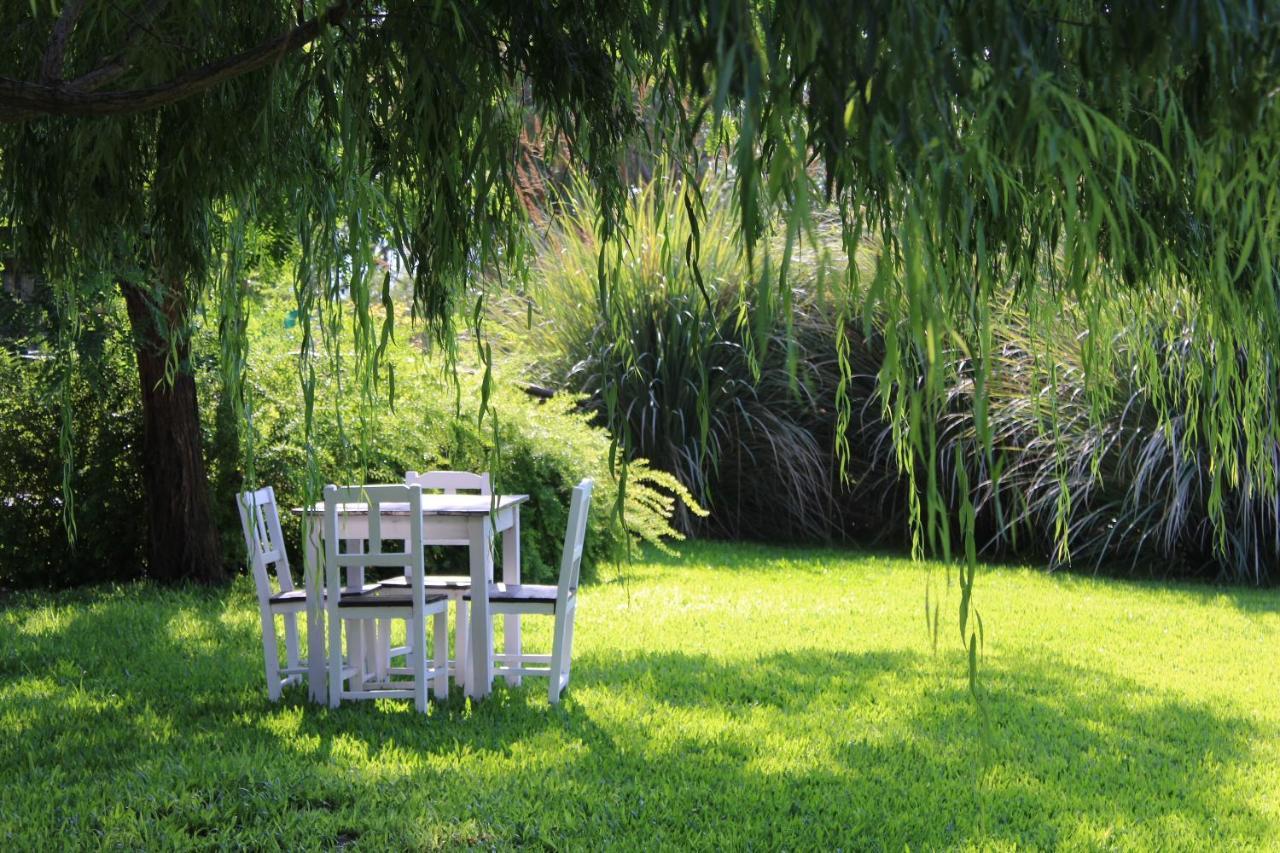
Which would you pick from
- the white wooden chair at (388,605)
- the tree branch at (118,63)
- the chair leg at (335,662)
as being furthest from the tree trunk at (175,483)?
the tree branch at (118,63)

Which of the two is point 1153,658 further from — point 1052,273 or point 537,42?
point 537,42

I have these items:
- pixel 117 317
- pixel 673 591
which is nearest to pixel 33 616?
pixel 117 317

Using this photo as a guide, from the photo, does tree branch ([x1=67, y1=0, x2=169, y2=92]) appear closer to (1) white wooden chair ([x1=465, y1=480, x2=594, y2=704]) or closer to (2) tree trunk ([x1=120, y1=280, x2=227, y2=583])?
(1) white wooden chair ([x1=465, y1=480, x2=594, y2=704])

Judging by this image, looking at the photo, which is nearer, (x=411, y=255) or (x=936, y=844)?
(x=411, y=255)

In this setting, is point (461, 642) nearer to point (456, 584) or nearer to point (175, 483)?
point (456, 584)

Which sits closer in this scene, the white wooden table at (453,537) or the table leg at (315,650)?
the table leg at (315,650)

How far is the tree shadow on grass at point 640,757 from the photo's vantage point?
3.59m

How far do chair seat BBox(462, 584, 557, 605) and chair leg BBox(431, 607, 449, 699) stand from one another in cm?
18

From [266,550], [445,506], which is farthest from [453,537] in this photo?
[266,550]

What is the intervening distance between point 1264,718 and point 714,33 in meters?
4.86

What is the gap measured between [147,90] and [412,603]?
302 cm

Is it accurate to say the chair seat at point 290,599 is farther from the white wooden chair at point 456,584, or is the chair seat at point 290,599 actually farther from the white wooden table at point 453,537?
the white wooden chair at point 456,584

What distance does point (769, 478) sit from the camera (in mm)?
10203

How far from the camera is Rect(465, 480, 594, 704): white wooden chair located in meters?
4.90
